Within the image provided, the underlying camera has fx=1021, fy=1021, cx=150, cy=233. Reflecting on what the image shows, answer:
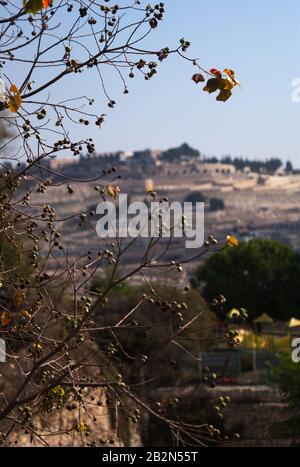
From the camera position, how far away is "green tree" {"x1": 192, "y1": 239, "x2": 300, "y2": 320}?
35.2 metres

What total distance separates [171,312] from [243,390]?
20.0 metres

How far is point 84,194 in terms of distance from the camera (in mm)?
139000

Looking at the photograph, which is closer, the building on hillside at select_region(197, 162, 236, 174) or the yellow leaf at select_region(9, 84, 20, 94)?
the yellow leaf at select_region(9, 84, 20, 94)

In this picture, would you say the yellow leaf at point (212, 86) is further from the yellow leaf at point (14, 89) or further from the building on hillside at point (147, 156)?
the building on hillside at point (147, 156)

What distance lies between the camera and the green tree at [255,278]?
35.2 meters

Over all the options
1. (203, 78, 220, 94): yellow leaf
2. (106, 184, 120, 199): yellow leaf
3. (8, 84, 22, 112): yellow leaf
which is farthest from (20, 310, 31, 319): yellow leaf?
(203, 78, 220, 94): yellow leaf

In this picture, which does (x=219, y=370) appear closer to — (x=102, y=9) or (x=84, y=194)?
(x=102, y=9)

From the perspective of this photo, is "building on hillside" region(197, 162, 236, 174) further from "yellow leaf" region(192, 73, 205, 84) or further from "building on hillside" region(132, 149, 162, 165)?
"yellow leaf" region(192, 73, 205, 84)

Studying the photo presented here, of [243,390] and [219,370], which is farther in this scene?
[219,370]

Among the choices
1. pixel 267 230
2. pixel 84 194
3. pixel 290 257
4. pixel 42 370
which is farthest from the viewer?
pixel 84 194

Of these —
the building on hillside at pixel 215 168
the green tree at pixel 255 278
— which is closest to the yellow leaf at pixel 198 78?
the green tree at pixel 255 278

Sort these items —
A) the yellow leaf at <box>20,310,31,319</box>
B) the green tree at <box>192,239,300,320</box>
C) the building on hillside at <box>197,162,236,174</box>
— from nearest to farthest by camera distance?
the yellow leaf at <box>20,310,31,319</box>
the green tree at <box>192,239,300,320</box>
the building on hillside at <box>197,162,236,174</box>

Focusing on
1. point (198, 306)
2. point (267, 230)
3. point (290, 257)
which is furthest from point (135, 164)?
point (198, 306)

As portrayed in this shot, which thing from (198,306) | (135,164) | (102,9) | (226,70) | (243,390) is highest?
(135,164)
